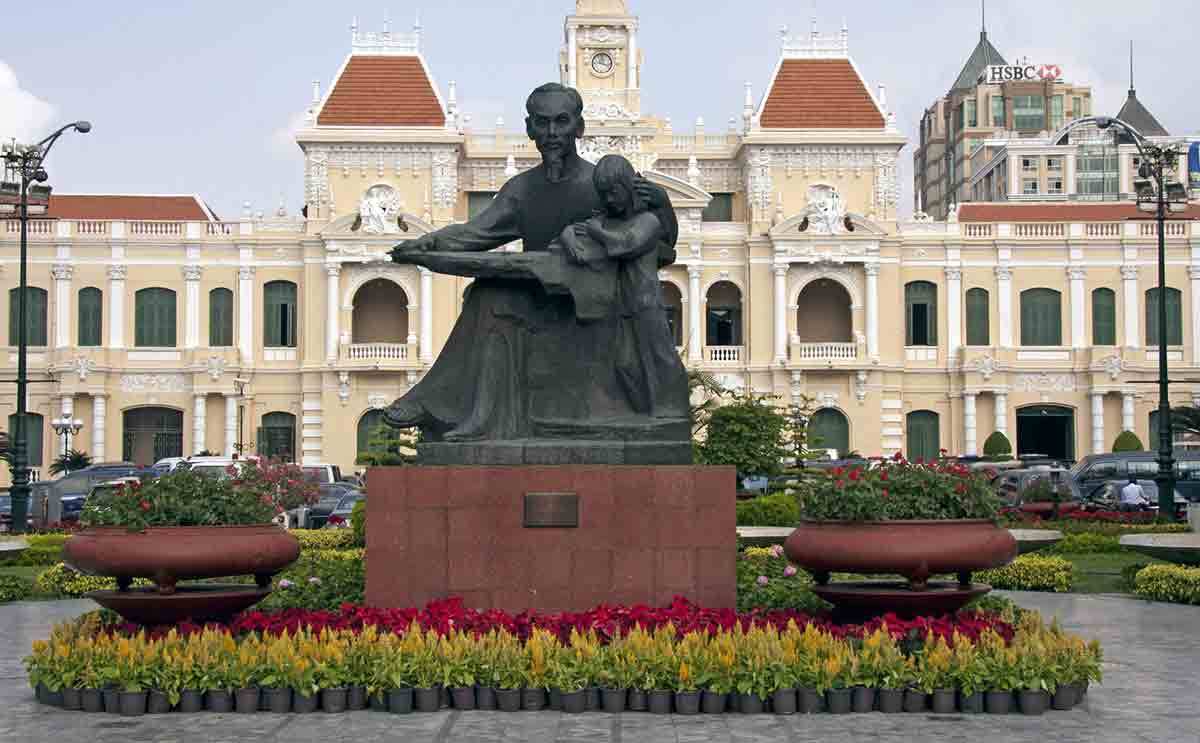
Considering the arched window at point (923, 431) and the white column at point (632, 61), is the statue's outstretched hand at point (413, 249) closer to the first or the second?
the arched window at point (923, 431)

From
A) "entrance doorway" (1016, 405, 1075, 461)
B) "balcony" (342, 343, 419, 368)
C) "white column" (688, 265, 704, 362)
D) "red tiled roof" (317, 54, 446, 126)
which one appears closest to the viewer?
"balcony" (342, 343, 419, 368)

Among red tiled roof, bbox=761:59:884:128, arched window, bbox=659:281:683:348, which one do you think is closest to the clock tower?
red tiled roof, bbox=761:59:884:128

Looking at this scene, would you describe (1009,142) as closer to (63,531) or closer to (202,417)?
(202,417)

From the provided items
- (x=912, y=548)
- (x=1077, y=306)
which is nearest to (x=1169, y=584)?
(x=912, y=548)

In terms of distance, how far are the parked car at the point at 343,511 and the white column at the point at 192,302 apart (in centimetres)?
2345

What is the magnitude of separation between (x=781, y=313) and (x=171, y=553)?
1831 inches

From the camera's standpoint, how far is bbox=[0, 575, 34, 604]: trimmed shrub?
59.1ft

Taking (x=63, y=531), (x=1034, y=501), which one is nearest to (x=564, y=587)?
(x=63, y=531)

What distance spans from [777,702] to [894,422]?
156 ft

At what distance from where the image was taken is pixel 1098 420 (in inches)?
2196

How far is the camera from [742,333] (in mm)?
56875

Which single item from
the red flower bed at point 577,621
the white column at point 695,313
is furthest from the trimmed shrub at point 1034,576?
the white column at point 695,313

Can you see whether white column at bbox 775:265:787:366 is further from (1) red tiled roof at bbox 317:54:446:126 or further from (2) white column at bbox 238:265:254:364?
(2) white column at bbox 238:265:254:364

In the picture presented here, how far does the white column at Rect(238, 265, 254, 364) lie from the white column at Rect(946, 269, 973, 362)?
23.3 meters
